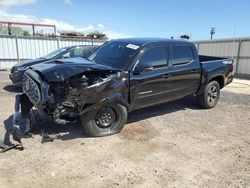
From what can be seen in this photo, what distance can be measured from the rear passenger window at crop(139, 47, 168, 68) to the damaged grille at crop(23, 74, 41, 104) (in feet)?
6.93

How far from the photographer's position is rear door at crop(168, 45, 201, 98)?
18.8 feet

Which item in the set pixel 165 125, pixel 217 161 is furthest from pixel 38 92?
pixel 217 161

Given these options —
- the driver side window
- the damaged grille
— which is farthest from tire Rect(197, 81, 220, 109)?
the damaged grille

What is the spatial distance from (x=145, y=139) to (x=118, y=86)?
1185 millimetres

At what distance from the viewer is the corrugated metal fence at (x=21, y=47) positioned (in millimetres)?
15352

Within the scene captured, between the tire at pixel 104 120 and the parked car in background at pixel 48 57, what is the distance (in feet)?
11.1

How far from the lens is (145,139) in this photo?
4.77 meters

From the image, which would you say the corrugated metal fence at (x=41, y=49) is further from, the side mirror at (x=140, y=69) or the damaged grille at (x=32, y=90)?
the side mirror at (x=140, y=69)

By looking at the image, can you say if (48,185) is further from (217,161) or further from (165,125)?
(165,125)

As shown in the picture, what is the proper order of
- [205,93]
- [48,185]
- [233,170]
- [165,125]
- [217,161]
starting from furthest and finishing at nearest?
[205,93] < [165,125] < [217,161] < [233,170] < [48,185]

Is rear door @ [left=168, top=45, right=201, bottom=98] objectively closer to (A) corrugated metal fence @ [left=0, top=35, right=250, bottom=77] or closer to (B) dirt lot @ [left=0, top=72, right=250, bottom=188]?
(B) dirt lot @ [left=0, top=72, right=250, bottom=188]

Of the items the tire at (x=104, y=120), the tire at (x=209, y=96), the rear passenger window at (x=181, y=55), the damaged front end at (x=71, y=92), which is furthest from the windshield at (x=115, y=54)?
the tire at (x=209, y=96)

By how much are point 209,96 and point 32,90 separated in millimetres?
4784

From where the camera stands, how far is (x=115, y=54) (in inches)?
215
